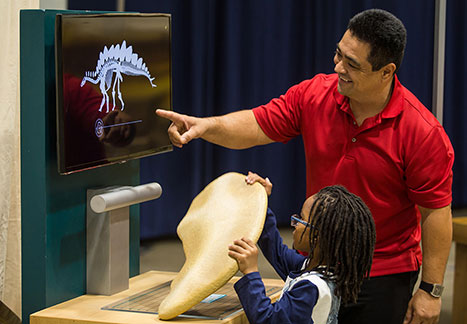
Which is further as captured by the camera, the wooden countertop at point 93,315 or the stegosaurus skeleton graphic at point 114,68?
the stegosaurus skeleton graphic at point 114,68

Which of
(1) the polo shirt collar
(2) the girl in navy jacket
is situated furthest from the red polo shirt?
(2) the girl in navy jacket

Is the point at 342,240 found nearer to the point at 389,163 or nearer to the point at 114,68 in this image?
the point at 389,163

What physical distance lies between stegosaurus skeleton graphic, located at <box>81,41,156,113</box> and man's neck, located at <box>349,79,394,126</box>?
0.68 metres

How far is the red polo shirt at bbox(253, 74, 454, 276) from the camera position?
2.24m

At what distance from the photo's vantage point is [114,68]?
7.36 ft

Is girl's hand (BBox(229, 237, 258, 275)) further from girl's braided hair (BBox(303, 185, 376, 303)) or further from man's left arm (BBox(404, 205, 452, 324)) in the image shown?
man's left arm (BBox(404, 205, 452, 324))

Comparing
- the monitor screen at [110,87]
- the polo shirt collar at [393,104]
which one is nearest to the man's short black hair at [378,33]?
the polo shirt collar at [393,104]

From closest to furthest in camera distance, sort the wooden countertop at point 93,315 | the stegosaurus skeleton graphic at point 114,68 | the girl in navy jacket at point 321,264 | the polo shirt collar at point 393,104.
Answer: the girl in navy jacket at point 321,264
the wooden countertop at point 93,315
the stegosaurus skeleton graphic at point 114,68
the polo shirt collar at point 393,104

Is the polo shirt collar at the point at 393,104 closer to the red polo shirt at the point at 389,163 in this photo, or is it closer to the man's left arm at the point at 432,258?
the red polo shirt at the point at 389,163

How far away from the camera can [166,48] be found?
2.51m

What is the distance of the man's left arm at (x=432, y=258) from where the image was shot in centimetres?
225

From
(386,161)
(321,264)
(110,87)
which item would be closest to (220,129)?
(110,87)

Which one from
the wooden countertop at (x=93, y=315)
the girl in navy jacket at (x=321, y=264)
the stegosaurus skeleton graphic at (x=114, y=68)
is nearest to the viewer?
the girl in navy jacket at (x=321, y=264)

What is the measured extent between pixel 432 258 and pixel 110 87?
1.07 meters
